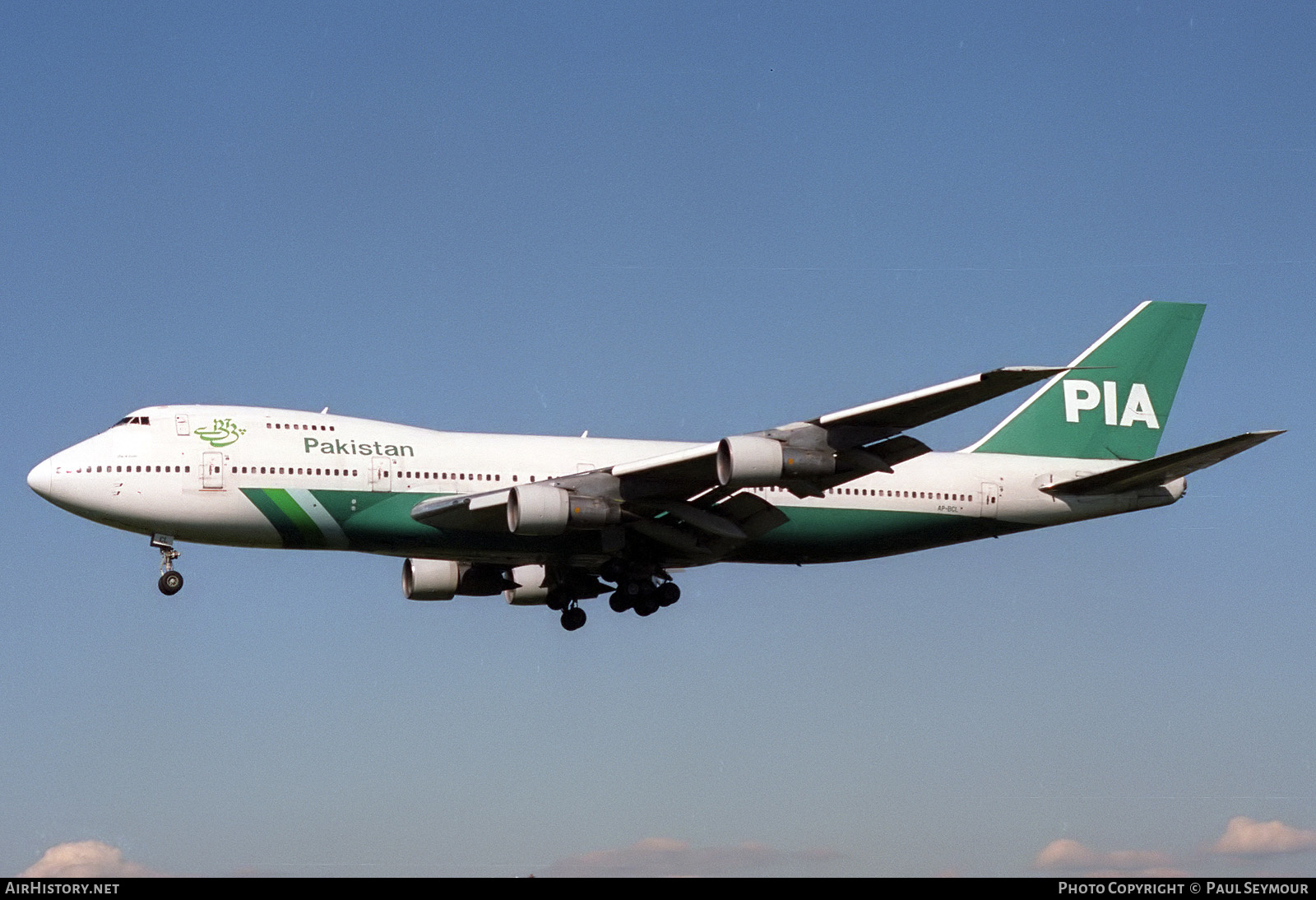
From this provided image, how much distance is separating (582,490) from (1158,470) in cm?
1391

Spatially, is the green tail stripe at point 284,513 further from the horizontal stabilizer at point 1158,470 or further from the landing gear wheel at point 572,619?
the horizontal stabilizer at point 1158,470

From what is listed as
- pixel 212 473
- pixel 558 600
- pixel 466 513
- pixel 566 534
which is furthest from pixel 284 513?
pixel 558 600

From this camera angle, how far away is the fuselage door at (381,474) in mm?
37781

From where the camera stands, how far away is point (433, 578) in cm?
4319

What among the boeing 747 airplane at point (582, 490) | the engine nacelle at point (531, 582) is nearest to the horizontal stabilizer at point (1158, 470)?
the boeing 747 airplane at point (582, 490)

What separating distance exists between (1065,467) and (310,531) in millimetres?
19526

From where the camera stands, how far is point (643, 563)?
132 feet
